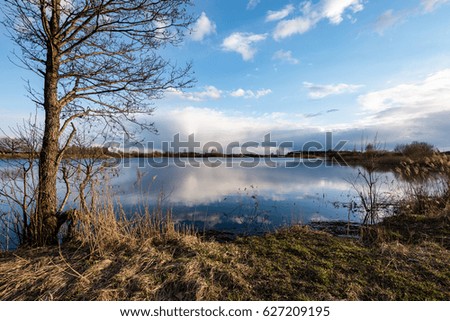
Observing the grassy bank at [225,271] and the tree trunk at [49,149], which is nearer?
the grassy bank at [225,271]

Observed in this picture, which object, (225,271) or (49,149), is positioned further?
(49,149)

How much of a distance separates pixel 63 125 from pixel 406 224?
9.02 meters

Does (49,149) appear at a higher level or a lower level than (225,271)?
higher

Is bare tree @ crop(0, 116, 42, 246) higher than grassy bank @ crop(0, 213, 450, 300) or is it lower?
higher

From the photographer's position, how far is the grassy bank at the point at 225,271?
9.16 ft

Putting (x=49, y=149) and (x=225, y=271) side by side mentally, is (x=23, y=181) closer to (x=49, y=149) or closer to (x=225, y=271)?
(x=49, y=149)

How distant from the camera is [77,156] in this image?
192 inches

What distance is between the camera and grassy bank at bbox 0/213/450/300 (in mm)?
2793

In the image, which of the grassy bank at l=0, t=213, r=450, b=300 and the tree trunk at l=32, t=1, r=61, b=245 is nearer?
the grassy bank at l=0, t=213, r=450, b=300

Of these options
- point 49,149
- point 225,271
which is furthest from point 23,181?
point 225,271

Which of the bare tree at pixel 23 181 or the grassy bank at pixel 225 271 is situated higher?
the bare tree at pixel 23 181

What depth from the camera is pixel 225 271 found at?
10.3 feet

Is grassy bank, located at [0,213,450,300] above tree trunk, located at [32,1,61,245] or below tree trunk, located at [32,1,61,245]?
below
